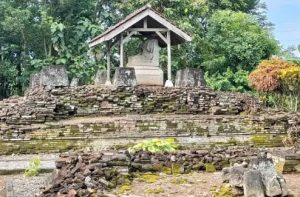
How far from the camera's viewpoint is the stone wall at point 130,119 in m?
13.9

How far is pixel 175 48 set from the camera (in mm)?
30969

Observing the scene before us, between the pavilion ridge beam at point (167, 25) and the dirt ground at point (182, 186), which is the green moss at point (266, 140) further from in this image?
the pavilion ridge beam at point (167, 25)

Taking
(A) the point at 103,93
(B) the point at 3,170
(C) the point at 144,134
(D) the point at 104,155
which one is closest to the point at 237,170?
(D) the point at 104,155

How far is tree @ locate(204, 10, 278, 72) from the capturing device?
30.5 m

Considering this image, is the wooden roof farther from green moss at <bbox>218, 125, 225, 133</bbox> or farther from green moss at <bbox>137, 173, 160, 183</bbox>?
green moss at <bbox>137, 173, 160, 183</bbox>

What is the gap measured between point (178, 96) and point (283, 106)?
1122 centimetres

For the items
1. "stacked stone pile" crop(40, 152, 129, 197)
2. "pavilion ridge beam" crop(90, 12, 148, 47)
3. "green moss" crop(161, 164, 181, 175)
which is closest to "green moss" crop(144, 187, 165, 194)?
"stacked stone pile" crop(40, 152, 129, 197)

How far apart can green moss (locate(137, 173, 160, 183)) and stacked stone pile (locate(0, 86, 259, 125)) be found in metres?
8.78

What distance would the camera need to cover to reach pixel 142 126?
14383 mm

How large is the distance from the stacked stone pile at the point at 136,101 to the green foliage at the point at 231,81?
11567 mm

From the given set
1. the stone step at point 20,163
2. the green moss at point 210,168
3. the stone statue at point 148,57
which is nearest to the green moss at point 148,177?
the green moss at point 210,168

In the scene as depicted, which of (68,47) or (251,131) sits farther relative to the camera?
(68,47)

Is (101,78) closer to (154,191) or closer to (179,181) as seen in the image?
(179,181)

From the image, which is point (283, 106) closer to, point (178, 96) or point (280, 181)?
point (178, 96)
